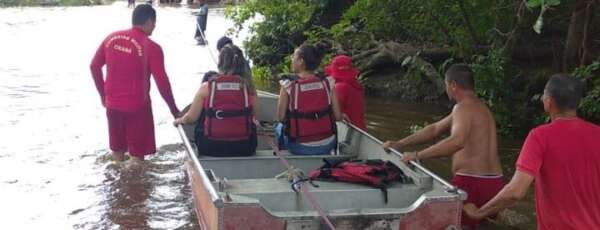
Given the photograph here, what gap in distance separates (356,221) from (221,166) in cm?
188

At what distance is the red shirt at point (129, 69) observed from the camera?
7.48 metres

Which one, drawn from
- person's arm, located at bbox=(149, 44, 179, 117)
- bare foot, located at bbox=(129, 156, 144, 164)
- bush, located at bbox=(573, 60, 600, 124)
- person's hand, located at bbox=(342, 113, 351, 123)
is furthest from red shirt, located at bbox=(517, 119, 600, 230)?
bush, located at bbox=(573, 60, 600, 124)

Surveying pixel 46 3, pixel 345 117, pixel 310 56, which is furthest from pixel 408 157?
pixel 46 3

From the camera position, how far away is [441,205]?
4.85 m

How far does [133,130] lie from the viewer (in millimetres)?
7816

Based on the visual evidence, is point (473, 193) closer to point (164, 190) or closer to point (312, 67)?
point (312, 67)

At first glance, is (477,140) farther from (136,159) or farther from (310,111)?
(136,159)

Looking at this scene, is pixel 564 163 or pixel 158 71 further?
pixel 158 71

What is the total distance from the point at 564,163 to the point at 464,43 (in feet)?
26.0

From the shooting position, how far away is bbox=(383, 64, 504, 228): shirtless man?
215 inches

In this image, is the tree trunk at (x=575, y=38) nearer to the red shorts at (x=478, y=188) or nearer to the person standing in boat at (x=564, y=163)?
the red shorts at (x=478, y=188)

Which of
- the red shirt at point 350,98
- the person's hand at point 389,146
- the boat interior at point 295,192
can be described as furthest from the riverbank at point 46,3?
the person's hand at point 389,146

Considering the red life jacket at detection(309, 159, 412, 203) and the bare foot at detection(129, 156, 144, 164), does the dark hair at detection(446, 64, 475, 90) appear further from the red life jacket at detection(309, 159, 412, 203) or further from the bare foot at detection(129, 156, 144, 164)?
the bare foot at detection(129, 156, 144, 164)

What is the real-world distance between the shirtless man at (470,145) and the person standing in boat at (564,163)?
158 cm
